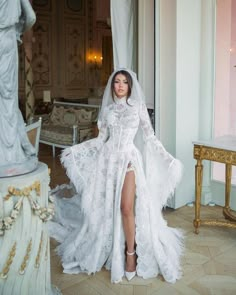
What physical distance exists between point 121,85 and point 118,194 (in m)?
0.80

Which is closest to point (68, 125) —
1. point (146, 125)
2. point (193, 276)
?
point (146, 125)

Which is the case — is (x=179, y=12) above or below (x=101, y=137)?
above

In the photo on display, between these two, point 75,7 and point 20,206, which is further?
point 75,7

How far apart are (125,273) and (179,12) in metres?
2.55

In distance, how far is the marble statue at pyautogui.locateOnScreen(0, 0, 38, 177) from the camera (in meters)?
2.05

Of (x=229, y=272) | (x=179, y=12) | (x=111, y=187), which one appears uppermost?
(x=179, y=12)

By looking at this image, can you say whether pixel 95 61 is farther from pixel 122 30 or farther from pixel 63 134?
pixel 122 30

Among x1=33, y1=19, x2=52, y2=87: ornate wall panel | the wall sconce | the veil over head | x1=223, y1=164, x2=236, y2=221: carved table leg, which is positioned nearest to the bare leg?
the veil over head

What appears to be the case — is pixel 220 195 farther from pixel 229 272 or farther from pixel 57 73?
Result: pixel 57 73

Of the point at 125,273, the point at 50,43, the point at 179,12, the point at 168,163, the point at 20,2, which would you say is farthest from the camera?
the point at 50,43

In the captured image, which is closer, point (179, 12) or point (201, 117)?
point (179, 12)

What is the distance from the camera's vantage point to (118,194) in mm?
2928

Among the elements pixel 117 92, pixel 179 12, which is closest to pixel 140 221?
pixel 117 92

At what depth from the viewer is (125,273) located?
113 inches
